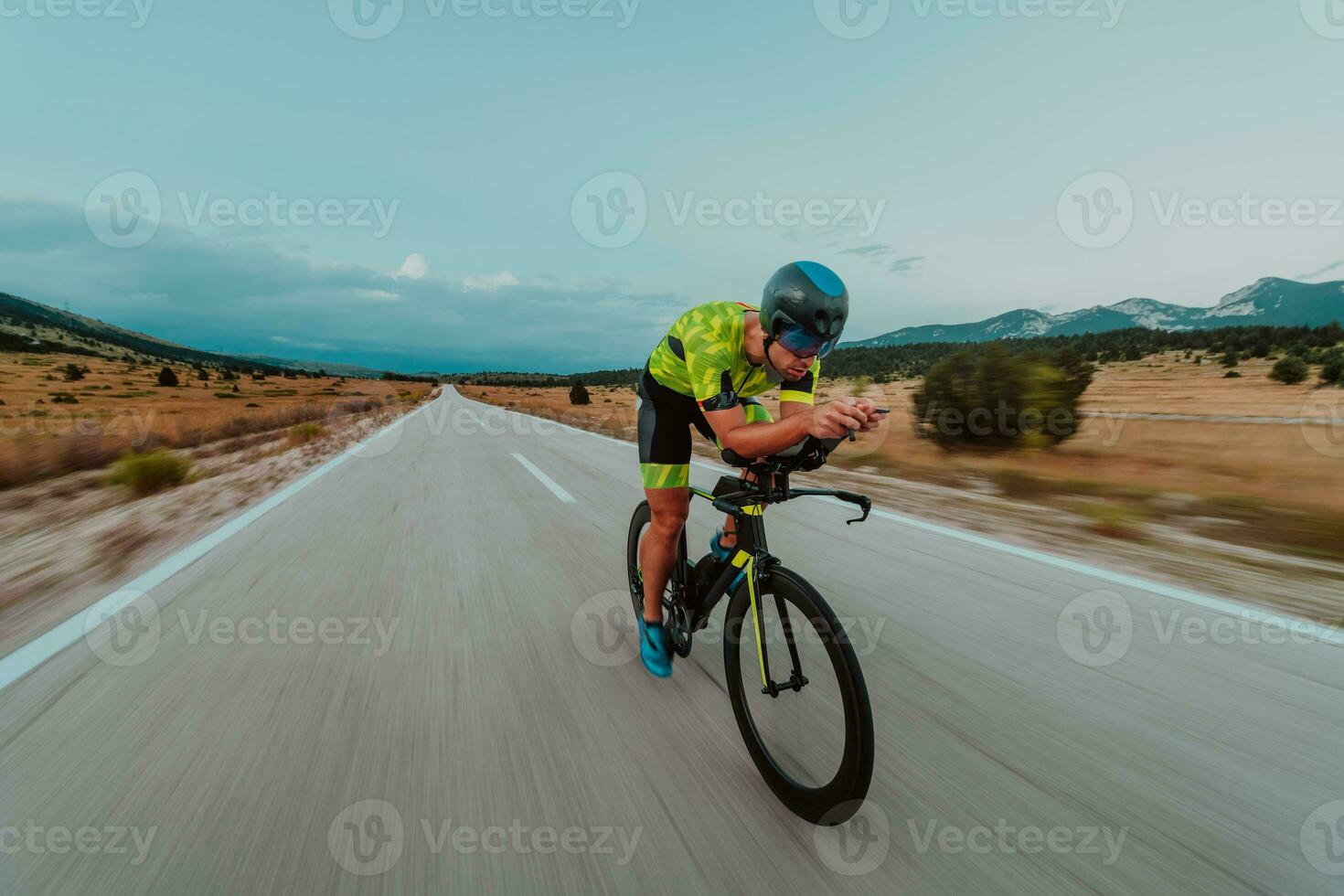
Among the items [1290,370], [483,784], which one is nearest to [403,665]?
[483,784]

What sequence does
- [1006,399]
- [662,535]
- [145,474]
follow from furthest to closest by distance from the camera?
[1006,399]
[145,474]
[662,535]

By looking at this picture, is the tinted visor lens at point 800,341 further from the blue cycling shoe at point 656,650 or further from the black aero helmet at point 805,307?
the blue cycling shoe at point 656,650

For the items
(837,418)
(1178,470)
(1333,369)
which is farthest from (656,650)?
(1333,369)

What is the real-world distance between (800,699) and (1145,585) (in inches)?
114

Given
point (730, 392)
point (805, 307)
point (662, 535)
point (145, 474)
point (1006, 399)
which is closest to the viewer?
point (805, 307)

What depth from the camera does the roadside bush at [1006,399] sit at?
394 inches

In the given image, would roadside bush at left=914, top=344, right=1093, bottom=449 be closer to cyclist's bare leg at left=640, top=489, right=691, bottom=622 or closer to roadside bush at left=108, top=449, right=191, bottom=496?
cyclist's bare leg at left=640, top=489, right=691, bottom=622

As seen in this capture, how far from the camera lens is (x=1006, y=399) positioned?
10.1m

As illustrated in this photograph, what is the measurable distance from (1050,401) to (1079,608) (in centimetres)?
791

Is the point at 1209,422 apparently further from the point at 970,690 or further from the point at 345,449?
the point at 345,449

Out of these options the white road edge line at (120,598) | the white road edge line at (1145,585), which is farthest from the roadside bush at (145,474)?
the white road edge line at (1145,585)

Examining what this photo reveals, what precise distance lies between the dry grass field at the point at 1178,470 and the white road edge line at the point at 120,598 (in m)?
6.23

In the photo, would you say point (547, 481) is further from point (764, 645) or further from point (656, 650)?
point (764, 645)

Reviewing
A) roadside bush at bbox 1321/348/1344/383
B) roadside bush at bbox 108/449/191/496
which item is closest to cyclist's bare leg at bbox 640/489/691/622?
roadside bush at bbox 108/449/191/496
